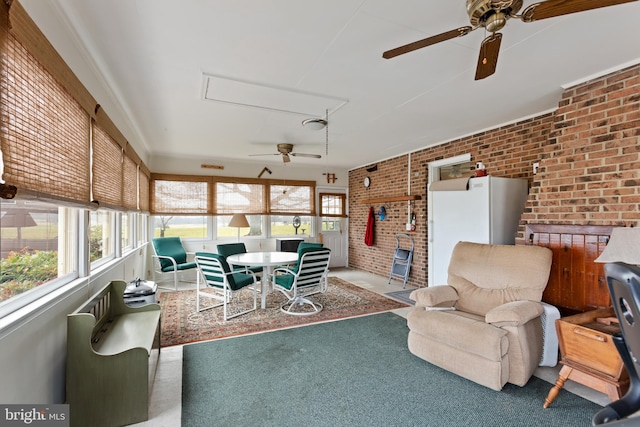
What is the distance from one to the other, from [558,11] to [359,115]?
2.26 meters

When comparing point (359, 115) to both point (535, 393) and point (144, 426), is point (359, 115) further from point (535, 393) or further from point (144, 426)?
point (144, 426)

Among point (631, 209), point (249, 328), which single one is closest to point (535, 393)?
point (631, 209)

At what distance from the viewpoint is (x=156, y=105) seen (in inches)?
129

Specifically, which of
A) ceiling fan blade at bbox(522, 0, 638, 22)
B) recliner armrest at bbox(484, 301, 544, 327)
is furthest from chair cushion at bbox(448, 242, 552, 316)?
ceiling fan blade at bbox(522, 0, 638, 22)

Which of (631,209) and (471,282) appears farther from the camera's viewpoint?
(471,282)

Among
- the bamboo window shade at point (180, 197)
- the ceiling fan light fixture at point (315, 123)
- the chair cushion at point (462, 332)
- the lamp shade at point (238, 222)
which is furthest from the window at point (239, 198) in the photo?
the chair cushion at point (462, 332)

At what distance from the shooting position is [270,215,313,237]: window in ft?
22.9

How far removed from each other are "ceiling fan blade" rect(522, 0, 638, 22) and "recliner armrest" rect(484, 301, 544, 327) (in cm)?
189

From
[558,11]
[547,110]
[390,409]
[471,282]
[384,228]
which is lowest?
[390,409]

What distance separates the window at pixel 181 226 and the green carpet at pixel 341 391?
3.66 m

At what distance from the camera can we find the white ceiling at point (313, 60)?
1.80m

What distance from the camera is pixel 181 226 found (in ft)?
20.2

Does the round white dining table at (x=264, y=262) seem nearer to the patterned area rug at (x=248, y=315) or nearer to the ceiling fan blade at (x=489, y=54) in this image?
the patterned area rug at (x=248, y=315)

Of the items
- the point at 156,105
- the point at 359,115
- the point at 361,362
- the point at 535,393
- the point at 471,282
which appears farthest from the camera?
the point at 359,115
